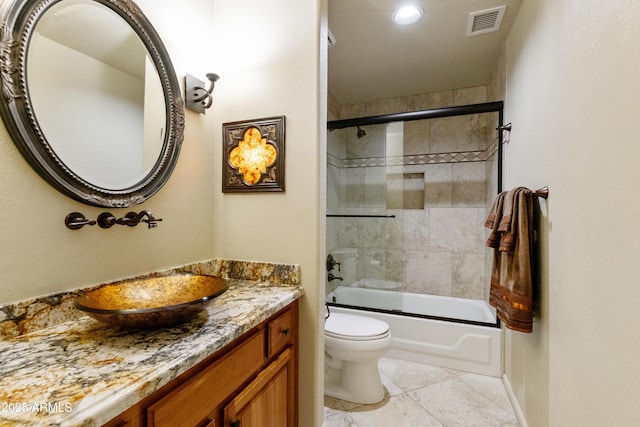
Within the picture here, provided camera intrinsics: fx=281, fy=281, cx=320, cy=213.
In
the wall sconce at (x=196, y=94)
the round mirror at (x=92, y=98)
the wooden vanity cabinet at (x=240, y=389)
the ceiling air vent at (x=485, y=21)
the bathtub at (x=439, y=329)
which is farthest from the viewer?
the bathtub at (x=439, y=329)

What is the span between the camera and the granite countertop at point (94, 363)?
0.52 meters

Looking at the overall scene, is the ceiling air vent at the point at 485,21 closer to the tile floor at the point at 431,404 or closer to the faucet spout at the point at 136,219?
the faucet spout at the point at 136,219

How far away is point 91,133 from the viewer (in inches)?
40.4

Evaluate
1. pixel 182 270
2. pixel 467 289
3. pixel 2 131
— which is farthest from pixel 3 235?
pixel 467 289

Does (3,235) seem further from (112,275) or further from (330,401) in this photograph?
(330,401)

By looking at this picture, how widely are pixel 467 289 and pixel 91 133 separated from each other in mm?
3158

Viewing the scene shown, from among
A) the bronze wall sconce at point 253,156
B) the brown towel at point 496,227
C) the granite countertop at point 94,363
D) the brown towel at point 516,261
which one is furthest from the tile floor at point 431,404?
the bronze wall sconce at point 253,156

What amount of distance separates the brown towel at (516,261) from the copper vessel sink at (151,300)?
1346mm

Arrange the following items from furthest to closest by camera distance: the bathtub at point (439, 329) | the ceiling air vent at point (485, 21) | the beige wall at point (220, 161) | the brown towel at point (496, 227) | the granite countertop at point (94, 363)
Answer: the bathtub at point (439, 329)
the ceiling air vent at point (485, 21)
the brown towel at point (496, 227)
the beige wall at point (220, 161)
the granite countertop at point (94, 363)

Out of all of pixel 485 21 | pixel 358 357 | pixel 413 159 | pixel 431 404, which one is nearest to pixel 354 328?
pixel 358 357

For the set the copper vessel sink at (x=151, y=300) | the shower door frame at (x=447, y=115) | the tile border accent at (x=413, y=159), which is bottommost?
the copper vessel sink at (x=151, y=300)

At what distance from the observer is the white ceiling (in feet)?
5.87

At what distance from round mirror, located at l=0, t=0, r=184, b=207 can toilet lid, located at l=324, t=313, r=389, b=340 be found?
139cm

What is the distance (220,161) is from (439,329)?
6.84ft
